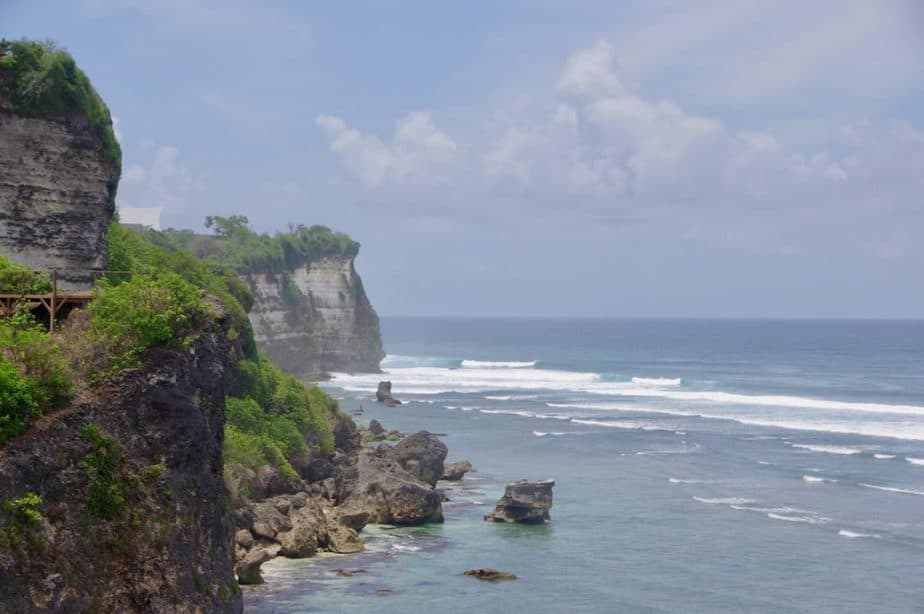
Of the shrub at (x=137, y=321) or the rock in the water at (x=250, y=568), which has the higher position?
the shrub at (x=137, y=321)

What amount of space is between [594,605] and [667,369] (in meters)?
108

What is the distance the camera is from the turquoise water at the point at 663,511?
117 feet

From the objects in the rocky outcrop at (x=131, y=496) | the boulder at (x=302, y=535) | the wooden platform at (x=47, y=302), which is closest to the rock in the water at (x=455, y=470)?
the boulder at (x=302, y=535)

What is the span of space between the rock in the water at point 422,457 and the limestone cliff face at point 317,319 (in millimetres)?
46440

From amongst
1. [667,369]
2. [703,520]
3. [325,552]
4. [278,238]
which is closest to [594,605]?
[325,552]

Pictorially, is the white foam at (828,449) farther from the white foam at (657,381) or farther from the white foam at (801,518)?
the white foam at (657,381)

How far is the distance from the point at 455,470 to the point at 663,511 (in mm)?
11823

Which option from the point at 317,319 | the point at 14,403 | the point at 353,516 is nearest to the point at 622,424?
the point at 353,516

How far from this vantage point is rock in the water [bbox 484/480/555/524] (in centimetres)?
4547

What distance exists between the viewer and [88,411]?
23.2m

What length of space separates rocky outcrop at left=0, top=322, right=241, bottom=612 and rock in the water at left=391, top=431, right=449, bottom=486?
26.6 m

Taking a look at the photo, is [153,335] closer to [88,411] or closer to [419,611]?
[88,411]

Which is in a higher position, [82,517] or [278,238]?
[278,238]

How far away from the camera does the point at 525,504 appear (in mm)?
45469
